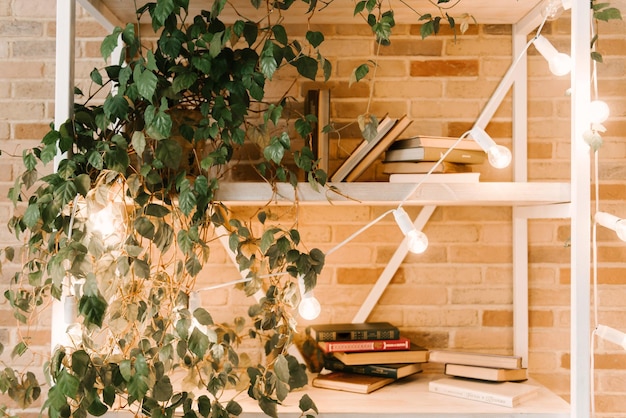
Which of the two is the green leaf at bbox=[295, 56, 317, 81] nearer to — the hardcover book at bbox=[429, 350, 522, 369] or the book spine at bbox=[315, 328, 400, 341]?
the book spine at bbox=[315, 328, 400, 341]

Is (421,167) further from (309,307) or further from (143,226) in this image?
(143,226)

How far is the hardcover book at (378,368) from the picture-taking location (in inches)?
65.1

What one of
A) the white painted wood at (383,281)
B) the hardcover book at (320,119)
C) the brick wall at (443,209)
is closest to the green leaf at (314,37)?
the hardcover book at (320,119)

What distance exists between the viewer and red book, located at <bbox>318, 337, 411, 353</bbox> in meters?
1.70

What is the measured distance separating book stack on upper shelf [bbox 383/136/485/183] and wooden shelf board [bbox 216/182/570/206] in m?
0.06

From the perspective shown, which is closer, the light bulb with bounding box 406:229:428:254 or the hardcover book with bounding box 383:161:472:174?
the light bulb with bounding box 406:229:428:254

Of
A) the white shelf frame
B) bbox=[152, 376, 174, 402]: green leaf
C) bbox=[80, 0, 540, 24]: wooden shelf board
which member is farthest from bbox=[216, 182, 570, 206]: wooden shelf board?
bbox=[80, 0, 540, 24]: wooden shelf board

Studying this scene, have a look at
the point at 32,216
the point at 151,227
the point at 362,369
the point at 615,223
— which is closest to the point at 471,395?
the point at 362,369

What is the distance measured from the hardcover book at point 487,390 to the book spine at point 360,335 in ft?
0.56

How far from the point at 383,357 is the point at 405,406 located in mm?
216

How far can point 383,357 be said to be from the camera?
1.68m

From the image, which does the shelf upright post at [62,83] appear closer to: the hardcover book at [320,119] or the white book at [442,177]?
the hardcover book at [320,119]

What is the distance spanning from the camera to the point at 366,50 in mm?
1911

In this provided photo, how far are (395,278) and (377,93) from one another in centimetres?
60
